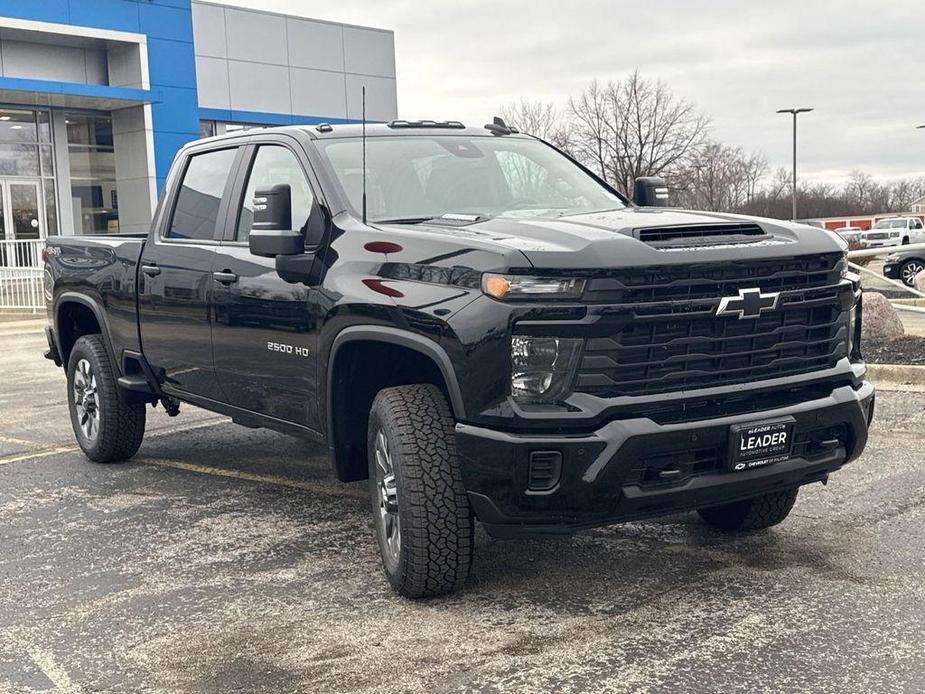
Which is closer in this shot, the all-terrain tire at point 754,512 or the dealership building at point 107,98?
the all-terrain tire at point 754,512

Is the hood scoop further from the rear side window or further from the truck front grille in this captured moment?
the rear side window

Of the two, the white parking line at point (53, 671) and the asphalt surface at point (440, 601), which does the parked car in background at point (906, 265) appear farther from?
the white parking line at point (53, 671)

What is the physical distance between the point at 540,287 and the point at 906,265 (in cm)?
2338

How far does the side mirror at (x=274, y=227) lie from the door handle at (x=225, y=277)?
61 cm

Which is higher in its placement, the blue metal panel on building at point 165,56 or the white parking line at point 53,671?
the blue metal panel on building at point 165,56

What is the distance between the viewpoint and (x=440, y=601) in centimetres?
423

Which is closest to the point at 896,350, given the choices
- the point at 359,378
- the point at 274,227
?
the point at 359,378

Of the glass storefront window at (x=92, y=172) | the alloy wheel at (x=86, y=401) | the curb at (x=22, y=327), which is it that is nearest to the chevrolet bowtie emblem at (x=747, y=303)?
the alloy wheel at (x=86, y=401)

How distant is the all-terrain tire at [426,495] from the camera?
13.2 ft

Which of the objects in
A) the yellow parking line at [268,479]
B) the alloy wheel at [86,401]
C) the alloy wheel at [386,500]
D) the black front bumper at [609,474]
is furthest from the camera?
the alloy wheel at [86,401]

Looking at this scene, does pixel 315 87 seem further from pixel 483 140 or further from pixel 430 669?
pixel 430 669

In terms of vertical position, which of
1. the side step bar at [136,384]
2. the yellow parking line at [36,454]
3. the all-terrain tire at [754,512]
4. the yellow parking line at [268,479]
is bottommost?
the yellow parking line at [268,479]

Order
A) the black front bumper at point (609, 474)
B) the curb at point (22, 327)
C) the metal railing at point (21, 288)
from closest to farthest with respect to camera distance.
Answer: the black front bumper at point (609, 474)
the curb at point (22, 327)
the metal railing at point (21, 288)

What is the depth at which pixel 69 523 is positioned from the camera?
5.59m
